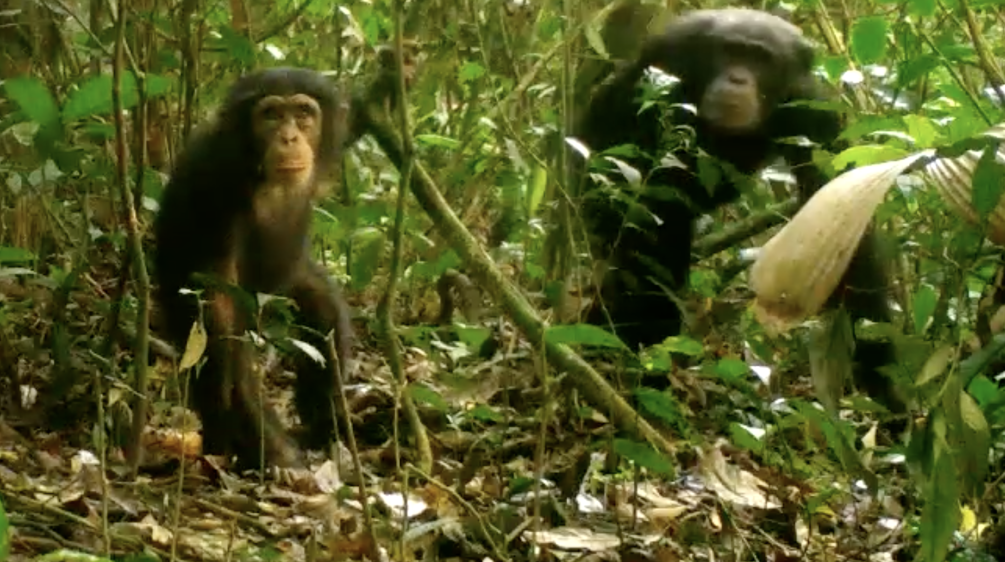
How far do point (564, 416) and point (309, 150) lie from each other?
1.44 metres

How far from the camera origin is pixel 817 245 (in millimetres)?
1859

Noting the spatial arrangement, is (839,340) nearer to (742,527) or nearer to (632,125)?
(742,527)

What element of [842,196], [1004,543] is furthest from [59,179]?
[842,196]

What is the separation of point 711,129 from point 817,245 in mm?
3919

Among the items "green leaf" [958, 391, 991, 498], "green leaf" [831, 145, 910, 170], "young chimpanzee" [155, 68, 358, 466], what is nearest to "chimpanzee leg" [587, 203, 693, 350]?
"young chimpanzee" [155, 68, 358, 466]

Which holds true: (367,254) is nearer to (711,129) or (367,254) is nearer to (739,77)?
(711,129)

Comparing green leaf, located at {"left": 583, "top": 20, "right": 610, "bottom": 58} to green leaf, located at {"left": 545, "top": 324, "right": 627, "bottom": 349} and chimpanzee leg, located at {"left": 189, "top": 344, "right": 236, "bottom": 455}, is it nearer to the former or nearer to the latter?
chimpanzee leg, located at {"left": 189, "top": 344, "right": 236, "bottom": 455}

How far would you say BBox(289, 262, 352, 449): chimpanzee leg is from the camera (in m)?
5.07

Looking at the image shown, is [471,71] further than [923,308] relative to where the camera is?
Yes

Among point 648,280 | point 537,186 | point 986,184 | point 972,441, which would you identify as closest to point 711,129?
point 648,280

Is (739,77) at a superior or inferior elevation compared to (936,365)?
superior

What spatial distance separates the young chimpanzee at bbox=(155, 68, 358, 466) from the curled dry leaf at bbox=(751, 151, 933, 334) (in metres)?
2.80

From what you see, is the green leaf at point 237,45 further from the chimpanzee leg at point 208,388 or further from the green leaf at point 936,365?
the green leaf at point 936,365

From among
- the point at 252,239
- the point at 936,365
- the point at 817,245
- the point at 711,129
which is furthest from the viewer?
the point at 711,129
